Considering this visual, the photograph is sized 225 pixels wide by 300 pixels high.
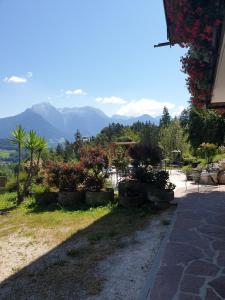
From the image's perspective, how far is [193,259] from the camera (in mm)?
5508

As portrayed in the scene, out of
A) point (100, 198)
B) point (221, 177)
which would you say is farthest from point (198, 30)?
point (221, 177)

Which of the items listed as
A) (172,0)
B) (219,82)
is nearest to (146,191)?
(219,82)

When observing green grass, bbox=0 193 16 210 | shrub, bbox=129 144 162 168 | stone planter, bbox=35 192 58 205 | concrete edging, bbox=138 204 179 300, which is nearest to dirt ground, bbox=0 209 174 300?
concrete edging, bbox=138 204 179 300

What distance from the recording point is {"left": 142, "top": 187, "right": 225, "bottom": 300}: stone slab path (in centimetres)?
435

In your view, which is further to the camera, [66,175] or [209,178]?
[209,178]

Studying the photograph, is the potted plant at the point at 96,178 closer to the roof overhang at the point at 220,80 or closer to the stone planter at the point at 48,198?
the stone planter at the point at 48,198

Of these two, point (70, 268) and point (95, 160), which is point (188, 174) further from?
point (70, 268)

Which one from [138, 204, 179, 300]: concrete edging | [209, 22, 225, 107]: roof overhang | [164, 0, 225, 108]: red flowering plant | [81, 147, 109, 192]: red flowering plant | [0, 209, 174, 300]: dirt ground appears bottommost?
[0, 209, 174, 300]: dirt ground

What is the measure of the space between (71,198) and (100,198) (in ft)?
3.57

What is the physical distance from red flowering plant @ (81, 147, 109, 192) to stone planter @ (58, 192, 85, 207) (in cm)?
37

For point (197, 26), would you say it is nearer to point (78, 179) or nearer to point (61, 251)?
point (61, 251)

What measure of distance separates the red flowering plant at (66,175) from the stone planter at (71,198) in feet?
0.85

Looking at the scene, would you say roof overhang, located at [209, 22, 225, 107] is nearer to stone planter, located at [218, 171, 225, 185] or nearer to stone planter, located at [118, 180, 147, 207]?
stone planter, located at [118, 180, 147, 207]

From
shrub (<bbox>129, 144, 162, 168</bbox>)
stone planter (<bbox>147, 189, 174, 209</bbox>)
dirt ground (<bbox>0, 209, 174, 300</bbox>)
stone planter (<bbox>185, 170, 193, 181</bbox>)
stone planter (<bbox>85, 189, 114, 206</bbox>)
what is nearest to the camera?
dirt ground (<bbox>0, 209, 174, 300</bbox>)
